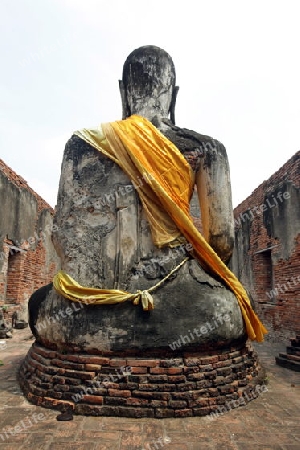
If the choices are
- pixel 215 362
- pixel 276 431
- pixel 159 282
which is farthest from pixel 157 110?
pixel 276 431

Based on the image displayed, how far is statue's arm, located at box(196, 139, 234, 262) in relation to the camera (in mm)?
3863

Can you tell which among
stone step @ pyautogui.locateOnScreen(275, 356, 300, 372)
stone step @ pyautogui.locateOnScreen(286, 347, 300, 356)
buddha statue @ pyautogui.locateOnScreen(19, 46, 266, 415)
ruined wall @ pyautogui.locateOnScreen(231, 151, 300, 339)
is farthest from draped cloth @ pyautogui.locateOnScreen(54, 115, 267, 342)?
ruined wall @ pyautogui.locateOnScreen(231, 151, 300, 339)

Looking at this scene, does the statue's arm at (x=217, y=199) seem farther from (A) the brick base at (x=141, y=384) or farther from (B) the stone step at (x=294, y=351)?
(B) the stone step at (x=294, y=351)

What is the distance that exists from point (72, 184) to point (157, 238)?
1.18 meters

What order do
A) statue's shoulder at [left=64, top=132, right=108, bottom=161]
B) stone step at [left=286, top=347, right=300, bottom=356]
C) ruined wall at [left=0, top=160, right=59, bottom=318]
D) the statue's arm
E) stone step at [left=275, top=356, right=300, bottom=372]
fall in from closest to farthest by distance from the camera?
the statue's arm, statue's shoulder at [left=64, top=132, right=108, bottom=161], stone step at [left=275, top=356, right=300, bottom=372], stone step at [left=286, top=347, right=300, bottom=356], ruined wall at [left=0, top=160, right=59, bottom=318]

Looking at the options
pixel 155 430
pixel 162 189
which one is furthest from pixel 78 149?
pixel 155 430

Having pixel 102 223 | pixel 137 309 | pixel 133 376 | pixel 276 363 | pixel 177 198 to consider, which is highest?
pixel 177 198

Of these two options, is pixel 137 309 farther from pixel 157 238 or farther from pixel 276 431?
pixel 276 431

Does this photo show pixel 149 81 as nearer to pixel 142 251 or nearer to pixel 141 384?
pixel 142 251

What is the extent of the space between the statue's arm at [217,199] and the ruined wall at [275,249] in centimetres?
479

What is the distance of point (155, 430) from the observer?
2.73 meters

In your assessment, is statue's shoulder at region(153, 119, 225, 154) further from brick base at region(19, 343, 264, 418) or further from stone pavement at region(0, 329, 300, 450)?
stone pavement at region(0, 329, 300, 450)

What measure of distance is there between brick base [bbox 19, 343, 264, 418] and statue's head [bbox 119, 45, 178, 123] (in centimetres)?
290

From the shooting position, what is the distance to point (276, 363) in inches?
211
